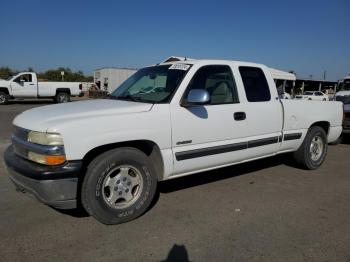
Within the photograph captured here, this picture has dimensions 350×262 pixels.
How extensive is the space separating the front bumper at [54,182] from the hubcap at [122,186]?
1.24 feet

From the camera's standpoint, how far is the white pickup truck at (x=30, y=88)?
22141mm

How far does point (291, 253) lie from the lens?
3363 millimetres

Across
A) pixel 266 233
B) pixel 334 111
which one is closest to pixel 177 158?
pixel 266 233

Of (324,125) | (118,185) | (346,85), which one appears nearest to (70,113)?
(118,185)

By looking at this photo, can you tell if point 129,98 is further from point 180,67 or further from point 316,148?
point 316,148

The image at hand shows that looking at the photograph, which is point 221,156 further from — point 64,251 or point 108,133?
point 64,251

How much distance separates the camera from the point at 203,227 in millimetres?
3916

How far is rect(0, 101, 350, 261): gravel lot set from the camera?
3.35 metres

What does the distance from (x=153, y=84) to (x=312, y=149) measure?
340 cm

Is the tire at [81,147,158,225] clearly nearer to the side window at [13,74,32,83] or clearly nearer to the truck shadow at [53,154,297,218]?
the truck shadow at [53,154,297,218]

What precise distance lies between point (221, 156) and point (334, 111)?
3.17 meters

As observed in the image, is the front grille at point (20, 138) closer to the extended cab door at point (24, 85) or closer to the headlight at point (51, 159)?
the headlight at point (51, 159)

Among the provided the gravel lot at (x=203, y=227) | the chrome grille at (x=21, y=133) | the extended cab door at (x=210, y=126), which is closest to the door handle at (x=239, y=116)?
the extended cab door at (x=210, y=126)

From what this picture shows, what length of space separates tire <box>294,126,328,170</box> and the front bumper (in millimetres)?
4207
